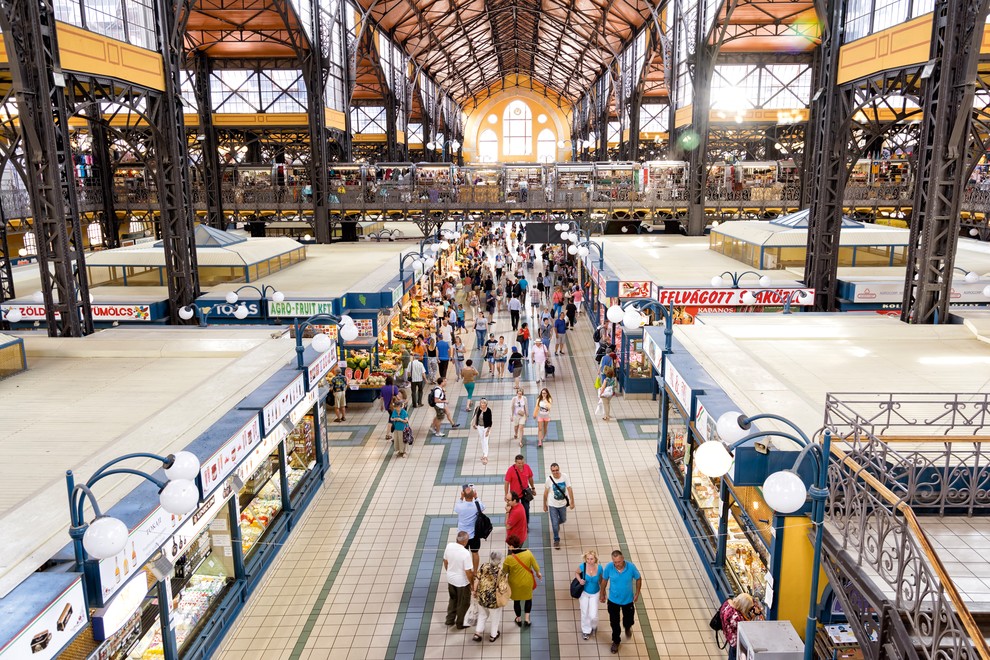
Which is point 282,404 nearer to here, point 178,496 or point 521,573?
point 521,573

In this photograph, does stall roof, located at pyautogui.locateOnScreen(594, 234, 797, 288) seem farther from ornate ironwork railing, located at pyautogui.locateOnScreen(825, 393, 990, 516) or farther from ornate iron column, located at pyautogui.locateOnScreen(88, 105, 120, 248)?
ornate iron column, located at pyautogui.locateOnScreen(88, 105, 120, 248)

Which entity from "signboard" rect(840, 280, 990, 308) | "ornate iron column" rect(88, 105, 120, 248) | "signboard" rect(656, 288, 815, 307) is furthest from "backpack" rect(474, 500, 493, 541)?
"ornate iron column" rect(88, 105, 120, 248)

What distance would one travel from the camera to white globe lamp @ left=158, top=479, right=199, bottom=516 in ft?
19.7

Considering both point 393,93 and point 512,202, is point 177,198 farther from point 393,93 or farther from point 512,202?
point 393,93

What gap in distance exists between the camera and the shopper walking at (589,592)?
29.5 feet

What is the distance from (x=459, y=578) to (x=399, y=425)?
6.05 meters

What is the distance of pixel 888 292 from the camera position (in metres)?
18.6

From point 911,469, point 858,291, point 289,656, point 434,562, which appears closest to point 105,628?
point 289,656

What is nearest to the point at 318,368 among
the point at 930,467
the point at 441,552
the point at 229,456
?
the point at 441,552

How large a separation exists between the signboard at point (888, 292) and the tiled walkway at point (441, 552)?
645cm

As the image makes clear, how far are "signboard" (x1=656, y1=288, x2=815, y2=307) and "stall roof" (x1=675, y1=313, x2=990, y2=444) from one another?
286cm

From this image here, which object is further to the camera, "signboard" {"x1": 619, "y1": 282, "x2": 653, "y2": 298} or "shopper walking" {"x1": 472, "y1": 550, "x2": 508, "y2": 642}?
"signboard" {"x1": 619, "y1": 282, "x2": 653, "y2": 298}

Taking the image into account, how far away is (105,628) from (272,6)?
29.0 meters

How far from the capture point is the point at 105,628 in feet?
20.5
